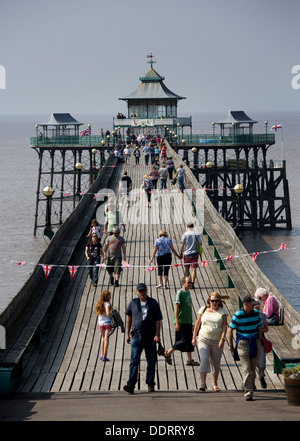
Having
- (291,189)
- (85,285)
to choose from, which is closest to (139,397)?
(85,285)

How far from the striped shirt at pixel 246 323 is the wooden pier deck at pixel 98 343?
792 millimetres

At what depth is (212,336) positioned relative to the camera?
10.8m

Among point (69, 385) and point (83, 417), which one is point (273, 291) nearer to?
point (69, 385)

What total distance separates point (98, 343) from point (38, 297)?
2.14 meters

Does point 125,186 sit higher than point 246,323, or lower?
higher

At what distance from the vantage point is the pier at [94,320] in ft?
36.8

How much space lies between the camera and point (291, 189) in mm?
83625

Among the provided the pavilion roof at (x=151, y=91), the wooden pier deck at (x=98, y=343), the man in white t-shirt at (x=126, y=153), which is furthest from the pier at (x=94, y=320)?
the pavilion roof at (x=151, y=91)

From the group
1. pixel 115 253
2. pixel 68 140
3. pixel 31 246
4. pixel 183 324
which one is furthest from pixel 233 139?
pixel 183 324

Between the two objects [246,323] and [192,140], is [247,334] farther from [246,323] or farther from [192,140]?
[192,140]

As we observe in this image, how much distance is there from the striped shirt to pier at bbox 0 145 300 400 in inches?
30.1

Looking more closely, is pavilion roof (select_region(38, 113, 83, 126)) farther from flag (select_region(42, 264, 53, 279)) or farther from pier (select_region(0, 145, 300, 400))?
flag (select_region(42, 264, 53, 279))

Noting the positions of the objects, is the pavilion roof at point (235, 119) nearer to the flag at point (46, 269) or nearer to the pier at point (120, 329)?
the pier at point (120, 329)

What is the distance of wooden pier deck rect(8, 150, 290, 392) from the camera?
11125 millimetres
